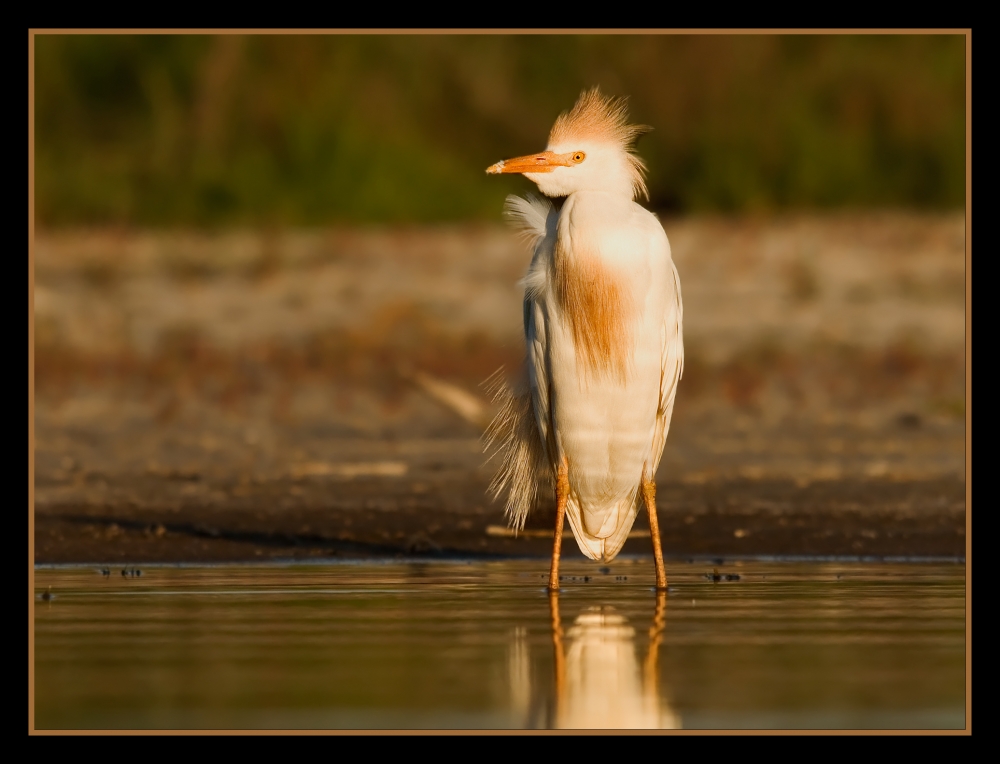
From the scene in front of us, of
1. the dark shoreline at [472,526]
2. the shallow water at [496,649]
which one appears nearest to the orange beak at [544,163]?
the shallow water at [496,649]

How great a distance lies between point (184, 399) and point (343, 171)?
15.3 feet

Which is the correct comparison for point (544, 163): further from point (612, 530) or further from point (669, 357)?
point (612, 530)

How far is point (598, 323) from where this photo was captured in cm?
708

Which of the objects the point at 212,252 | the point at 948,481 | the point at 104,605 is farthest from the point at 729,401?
the point at 104,605

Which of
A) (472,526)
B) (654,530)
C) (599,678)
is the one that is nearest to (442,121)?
(472,526)

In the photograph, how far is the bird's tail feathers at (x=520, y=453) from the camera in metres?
7.69

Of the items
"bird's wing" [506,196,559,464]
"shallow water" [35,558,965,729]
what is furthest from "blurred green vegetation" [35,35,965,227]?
"shallow water" [35,558,965,729]

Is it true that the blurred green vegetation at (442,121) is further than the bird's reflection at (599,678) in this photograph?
Yes

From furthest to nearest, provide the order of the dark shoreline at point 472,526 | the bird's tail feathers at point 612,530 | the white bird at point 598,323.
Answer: the dark shoreline at point 472,526 < the bird's tail feathers at point 612,530 < the white bird at point 598,323

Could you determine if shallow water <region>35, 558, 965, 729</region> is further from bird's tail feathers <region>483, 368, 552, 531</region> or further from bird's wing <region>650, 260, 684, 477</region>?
bird's wing <region>650, 260, 684, 477</region>

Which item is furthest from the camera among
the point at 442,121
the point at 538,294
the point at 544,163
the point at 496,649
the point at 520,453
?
the point at 442,121

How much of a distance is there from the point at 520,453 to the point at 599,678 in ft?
9.69

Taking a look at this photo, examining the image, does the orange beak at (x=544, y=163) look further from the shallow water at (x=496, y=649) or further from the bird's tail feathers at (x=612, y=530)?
the shallow water at (x=496, y=649)

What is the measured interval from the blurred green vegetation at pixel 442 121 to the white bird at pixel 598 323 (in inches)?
354
